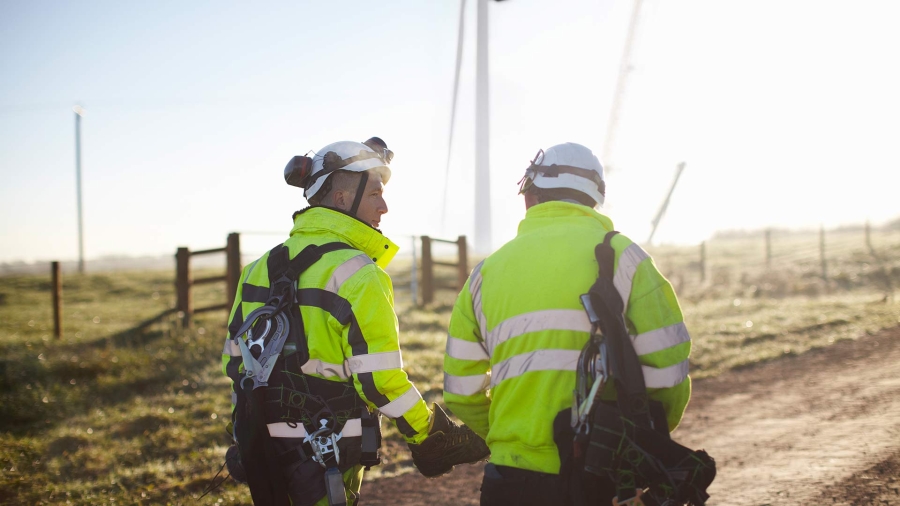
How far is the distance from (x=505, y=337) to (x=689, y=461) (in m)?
0.81

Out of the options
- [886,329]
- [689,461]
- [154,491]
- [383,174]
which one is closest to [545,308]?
[689,461]

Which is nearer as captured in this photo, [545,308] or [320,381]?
[545,308]

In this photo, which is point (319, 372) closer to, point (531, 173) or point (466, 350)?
point (466, 350)

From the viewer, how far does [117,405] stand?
343 inches

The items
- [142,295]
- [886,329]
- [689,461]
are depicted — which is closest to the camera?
[689,461]

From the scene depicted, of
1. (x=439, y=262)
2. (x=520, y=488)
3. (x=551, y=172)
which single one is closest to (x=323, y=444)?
(x=520, y=488)

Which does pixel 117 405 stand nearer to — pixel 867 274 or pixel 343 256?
pixel 343 256

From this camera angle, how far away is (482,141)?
72.7 feet

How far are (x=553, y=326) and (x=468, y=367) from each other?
54 centimetres

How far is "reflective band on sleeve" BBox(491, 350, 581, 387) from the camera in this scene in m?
2.66

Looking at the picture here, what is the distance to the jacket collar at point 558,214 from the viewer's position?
2877 millimetres

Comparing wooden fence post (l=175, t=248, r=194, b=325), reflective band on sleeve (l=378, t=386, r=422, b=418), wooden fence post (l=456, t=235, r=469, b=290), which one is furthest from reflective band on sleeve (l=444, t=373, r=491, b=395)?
wooden fence post (l=456, t=235, r=469, b=290)

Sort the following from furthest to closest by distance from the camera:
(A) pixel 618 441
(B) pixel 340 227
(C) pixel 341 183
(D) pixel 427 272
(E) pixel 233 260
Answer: (D) pixel 427 272 < (E) pixel 233 260 < (C) pixel 341 183 < (B) pixel 340 227 < (A) pixel 618 441

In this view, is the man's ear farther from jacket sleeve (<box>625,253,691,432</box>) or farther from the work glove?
jacket sleeve (<box>625,253,691,432</box>)
